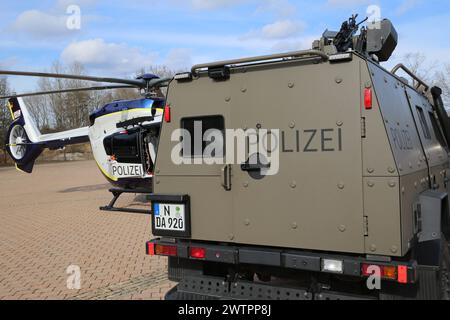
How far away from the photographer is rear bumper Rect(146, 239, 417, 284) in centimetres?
316

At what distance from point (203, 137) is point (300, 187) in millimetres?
1058

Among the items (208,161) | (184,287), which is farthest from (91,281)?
(208,161)

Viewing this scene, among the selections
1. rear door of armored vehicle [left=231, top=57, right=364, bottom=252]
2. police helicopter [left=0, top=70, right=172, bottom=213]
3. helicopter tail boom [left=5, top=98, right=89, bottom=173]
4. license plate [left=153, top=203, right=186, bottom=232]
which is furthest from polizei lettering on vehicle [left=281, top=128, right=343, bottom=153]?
helicopter tail boom [left=5, top=98, right=89, bottom=173]

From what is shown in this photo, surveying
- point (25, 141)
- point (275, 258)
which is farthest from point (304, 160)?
point (25, 141)

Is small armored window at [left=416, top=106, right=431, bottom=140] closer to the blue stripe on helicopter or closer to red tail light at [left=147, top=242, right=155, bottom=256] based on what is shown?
red tail light at [left=147, top=242, right=155, bottom=256]

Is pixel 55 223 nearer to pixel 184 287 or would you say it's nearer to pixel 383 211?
pixel 184 287

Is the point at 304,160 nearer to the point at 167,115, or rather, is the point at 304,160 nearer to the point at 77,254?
the point at 167,115

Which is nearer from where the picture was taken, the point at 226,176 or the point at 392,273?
the point at 392,273

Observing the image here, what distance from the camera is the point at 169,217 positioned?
13.6 ft

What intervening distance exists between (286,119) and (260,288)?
1.45 m

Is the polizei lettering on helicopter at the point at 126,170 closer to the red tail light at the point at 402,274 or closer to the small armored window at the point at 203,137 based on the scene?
the small armored window at the point at 203,137

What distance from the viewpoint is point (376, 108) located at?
3.26 m

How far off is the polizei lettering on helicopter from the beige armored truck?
7.62 meters

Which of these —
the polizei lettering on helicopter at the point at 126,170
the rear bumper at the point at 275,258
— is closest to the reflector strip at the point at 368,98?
the rear bumper at the point at 275,258
